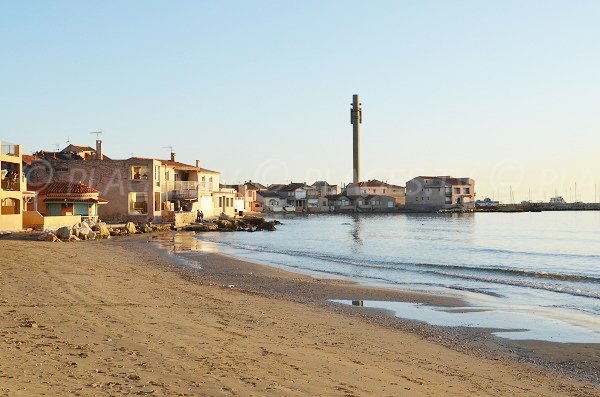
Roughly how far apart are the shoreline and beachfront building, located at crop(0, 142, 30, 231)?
13001mm

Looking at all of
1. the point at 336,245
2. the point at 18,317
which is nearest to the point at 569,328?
the point at 18,317

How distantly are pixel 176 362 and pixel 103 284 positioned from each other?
950 centimetres

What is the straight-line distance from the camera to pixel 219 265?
27.9m

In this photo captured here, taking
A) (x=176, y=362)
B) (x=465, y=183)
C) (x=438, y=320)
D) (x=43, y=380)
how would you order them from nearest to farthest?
(x=43, y=380)
(x=176, y=362)
(x=438, y=320)
(x=465, y=183)

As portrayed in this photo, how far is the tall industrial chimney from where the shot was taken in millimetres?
136000

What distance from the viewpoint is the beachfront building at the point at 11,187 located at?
1457 inches

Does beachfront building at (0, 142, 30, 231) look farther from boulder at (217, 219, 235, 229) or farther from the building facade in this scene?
boulder at (217, 219, 235, 229)

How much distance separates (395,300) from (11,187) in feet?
100

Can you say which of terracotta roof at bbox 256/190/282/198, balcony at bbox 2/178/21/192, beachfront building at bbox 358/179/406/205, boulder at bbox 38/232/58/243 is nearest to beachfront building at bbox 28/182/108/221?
balcony at bbox 2/178/21/192

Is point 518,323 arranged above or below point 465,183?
below

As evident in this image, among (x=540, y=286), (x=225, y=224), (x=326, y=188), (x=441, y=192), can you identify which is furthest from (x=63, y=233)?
(x=326, y=188)

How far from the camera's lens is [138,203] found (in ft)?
185

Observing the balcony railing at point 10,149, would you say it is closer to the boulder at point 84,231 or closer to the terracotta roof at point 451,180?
the boulder at point 84,231

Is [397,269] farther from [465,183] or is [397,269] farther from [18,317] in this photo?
[465,183]
